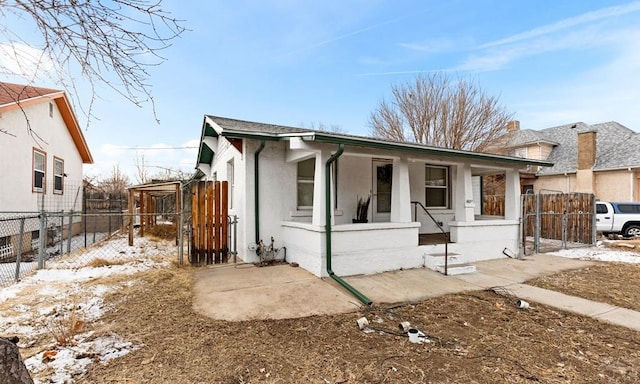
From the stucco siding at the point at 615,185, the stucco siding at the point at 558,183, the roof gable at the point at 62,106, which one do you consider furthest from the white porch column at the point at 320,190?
the stucco siding at the point at 615,185

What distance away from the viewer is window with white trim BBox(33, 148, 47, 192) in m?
10.5

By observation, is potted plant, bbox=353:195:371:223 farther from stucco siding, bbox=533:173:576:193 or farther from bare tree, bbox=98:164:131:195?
bare tree, bbox=98:164:131:195

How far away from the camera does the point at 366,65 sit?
15297 millimetres

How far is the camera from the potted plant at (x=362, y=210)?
25.1 ft

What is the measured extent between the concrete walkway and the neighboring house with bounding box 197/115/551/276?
50cm

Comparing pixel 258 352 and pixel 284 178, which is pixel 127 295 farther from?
pixel 284 178

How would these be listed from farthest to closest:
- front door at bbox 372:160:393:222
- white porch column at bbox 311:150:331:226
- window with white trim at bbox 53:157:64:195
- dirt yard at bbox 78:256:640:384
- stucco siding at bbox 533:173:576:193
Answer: stucco siding at bbox 533:173:576:193, window with white trim at bbox 53:157:64:195, front door at bbox 372:160:393:222, white porch column at bbox 311:150:331:226, dirt yard at bbox 78:256:640:384

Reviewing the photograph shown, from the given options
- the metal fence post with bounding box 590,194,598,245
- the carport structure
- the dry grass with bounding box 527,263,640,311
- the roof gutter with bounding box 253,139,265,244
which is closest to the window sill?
the roof gutter with bounding box 253,139,265,244

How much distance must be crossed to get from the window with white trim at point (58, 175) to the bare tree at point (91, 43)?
12.5 metres

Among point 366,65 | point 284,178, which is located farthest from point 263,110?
point 284,178

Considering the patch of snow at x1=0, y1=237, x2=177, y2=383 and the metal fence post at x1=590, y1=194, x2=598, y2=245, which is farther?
the metal fence post at x1=590, y1=194, x2=598, y2=245

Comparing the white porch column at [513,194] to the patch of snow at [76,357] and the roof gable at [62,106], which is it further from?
the roof gable at [62,106]

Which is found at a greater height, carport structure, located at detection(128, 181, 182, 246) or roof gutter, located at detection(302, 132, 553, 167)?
roof gutter, located at detection(302, 132, 553, 167)

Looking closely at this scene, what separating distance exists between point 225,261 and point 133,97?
5.13 metres
